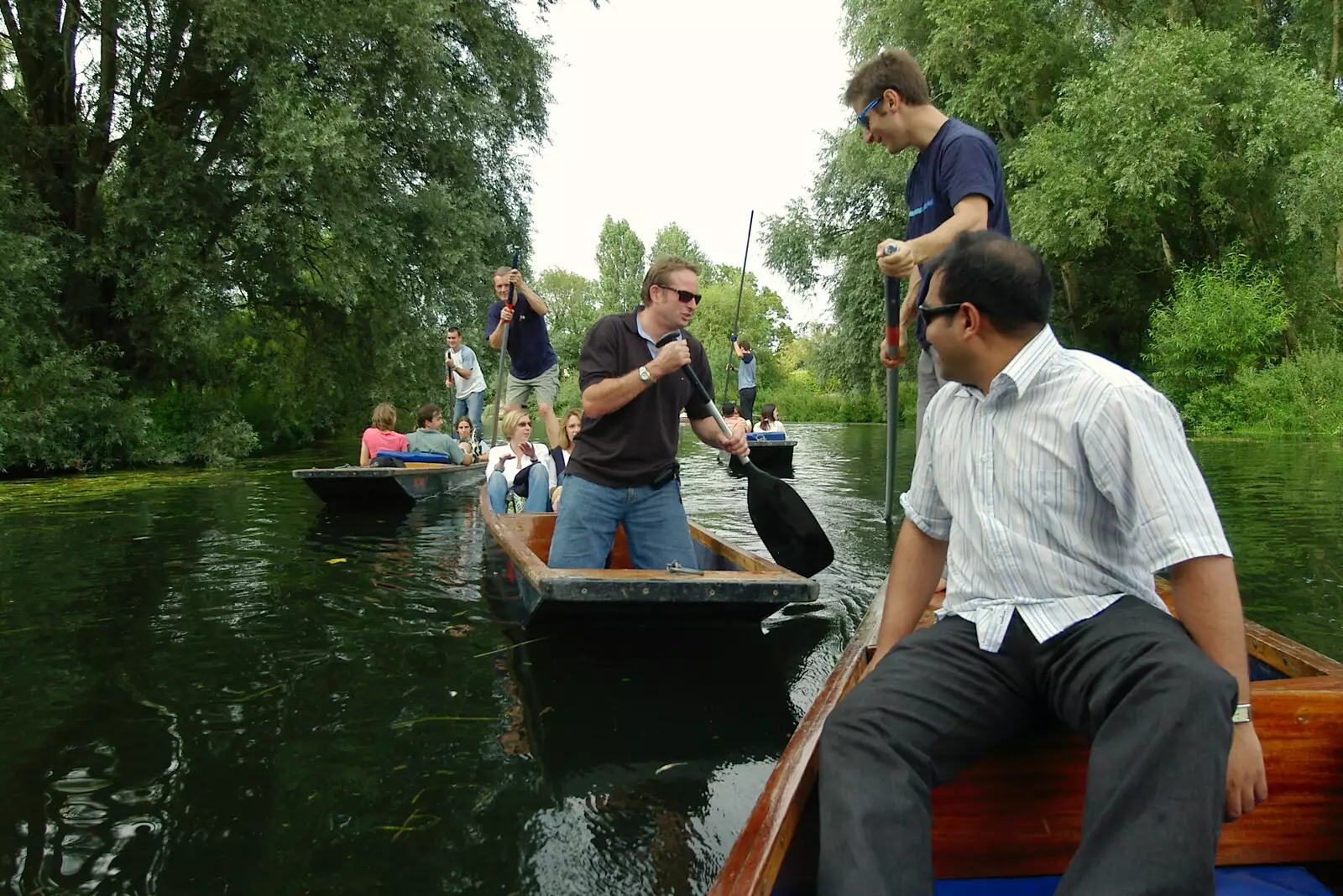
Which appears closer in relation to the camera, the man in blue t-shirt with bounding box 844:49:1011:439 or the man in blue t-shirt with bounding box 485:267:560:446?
the man in blue t-shirt with bounding box 844:49:1011:439

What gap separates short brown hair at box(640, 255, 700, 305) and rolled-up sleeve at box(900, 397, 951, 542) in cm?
160

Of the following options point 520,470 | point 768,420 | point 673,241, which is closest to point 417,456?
point 520,470

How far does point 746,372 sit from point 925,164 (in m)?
11.0

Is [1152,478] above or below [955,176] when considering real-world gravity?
below

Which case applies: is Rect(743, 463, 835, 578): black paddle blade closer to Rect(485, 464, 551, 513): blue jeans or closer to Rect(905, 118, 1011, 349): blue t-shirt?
Rect(905, 118, 1011, 349): blue t-shirt

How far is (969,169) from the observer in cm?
289

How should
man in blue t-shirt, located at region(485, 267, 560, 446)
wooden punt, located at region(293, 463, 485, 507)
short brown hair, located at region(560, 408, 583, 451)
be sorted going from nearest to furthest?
short brown hair, located at region(560, 408, 583, 451), man in blue t-shirt, located at region(485, 267, 560, 446), wooden punt, located at region(293, 463, 485, 507)

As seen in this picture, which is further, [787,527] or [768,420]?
[768,420]

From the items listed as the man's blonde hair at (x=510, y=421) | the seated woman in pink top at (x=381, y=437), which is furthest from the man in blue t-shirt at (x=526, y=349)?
the seated woman in pink top at (x=381, y=437)

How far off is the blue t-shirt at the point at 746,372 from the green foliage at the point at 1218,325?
23.8 ft

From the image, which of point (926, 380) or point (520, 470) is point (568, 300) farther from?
point (926, 380)

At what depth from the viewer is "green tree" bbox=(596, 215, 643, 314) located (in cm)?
5112

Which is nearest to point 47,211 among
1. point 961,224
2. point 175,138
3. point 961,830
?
point 175,138

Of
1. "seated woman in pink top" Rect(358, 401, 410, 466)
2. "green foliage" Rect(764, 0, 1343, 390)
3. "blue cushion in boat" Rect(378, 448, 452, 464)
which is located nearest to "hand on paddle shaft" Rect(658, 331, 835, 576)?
"blue cushion in boat" Rect(378, 448, 452, 464)
